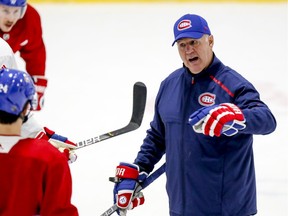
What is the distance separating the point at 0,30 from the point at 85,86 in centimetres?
145

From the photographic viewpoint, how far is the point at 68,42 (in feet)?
20.9

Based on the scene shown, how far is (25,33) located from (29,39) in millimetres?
52

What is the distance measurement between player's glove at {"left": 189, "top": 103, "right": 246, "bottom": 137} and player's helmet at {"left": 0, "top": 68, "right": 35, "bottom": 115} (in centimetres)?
57

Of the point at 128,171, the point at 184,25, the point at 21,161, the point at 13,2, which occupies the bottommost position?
the point at 128,171

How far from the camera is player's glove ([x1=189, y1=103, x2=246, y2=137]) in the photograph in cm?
223

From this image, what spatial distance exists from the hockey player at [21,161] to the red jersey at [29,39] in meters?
2.17

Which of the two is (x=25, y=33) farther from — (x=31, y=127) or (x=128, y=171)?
(x=128, y=171)

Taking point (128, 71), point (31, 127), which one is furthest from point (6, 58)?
point (128, 71)

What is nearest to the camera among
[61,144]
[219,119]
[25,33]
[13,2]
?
[219,119]

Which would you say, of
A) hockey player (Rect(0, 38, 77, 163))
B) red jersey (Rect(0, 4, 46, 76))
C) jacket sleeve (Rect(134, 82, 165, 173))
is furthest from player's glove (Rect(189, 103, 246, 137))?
red jersey (Rect(0, 4, 46, 76))

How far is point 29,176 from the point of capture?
190 centimetres

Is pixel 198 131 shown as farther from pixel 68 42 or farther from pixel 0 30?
pixel 68 42

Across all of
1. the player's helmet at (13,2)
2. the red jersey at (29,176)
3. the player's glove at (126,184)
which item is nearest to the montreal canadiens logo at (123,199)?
the player's glove at (126,184)

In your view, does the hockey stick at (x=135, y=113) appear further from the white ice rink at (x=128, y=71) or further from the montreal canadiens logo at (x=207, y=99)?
the montreal canadiens logo at (x=207, y=99)
